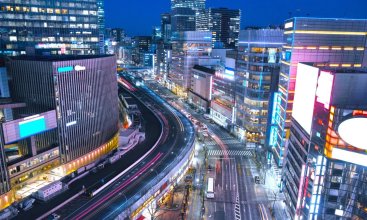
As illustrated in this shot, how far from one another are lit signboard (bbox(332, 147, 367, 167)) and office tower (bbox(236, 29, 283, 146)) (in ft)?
160

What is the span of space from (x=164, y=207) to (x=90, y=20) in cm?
13338

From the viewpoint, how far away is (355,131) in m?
52.7

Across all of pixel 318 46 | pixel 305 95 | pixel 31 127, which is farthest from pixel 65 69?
pixel 318 46

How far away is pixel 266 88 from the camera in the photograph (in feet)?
374

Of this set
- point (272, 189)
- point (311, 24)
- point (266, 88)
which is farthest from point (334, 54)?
point (272, 189)

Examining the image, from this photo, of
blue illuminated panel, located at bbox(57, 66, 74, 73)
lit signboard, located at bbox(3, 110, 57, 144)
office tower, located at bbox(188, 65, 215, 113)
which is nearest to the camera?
lit signboard, located at bbox(3, 110, 57, 144)

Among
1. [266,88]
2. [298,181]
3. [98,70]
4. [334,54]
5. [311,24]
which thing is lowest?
[298,181]

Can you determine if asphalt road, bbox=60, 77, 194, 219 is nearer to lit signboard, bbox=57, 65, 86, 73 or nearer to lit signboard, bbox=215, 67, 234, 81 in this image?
lit signboard, bbox=215, 67, 234, 81

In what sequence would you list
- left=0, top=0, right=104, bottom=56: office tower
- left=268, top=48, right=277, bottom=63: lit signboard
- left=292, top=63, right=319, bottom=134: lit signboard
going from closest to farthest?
1. left=292, top=63, right=319, bottom=134: lit signboard
2. left=268, top=48, right=277, bottom=63: lit signboard
3. left=0, top=0, right=104, bottom=56: office tower

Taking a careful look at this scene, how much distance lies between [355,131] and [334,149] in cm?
524

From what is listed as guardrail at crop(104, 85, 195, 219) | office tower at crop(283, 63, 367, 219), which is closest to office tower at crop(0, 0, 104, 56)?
guardrail at crop(104, 85, 195, 219)

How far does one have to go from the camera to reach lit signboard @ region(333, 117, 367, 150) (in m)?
52.0

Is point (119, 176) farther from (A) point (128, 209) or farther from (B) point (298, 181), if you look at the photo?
(B) point (298, 181)

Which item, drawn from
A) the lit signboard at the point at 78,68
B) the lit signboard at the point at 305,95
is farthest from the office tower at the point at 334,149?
the lit signboard at the point at 78,68
